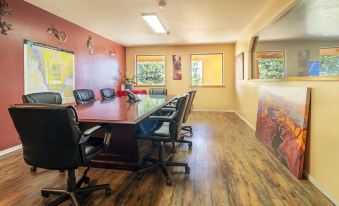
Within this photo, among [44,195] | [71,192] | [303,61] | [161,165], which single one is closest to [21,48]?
[44,195]

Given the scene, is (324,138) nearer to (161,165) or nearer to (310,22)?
(310,22)

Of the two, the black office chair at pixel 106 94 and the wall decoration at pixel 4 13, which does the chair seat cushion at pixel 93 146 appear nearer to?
the black office chair at pixel 106 94

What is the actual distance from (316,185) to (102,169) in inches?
89.2

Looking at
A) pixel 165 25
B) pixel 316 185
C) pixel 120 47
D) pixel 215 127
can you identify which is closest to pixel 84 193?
pixel 316 185

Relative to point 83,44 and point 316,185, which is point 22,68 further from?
point 316,185

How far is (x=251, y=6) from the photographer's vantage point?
3.70m

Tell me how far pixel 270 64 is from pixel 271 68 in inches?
6.7

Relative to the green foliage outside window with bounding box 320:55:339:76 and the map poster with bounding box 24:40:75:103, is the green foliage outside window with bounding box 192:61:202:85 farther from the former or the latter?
the green foliage outside window with bounding box 320:55:339:76

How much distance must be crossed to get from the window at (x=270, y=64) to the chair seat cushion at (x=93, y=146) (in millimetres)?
2659

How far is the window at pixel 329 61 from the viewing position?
6.15ft

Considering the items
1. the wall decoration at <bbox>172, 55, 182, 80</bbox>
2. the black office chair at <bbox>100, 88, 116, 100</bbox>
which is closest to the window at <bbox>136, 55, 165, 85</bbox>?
the wall decoration at <bbox>172, 55, 182, 80</bbox>

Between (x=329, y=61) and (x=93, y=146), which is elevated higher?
(x=329, y=61)

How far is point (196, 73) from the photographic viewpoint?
7848 millimetres

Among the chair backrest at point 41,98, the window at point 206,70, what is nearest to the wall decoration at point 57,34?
the chair backrest at point 41,98
